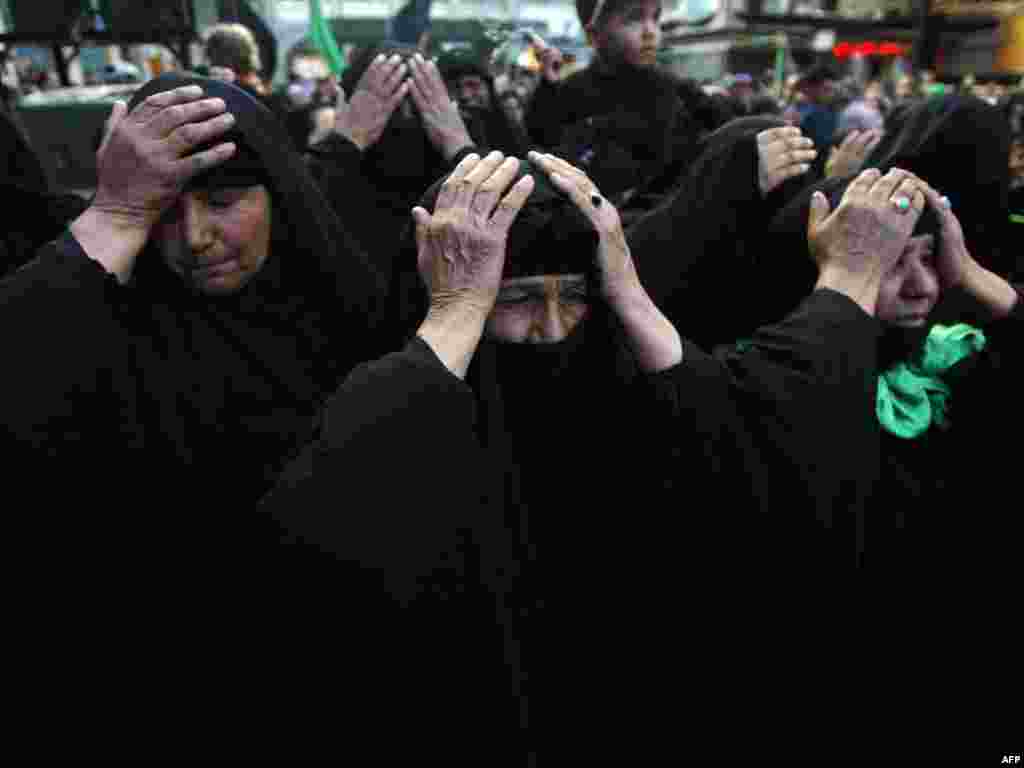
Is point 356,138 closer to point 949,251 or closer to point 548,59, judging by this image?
point 548,59

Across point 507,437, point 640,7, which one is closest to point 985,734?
point 507,437

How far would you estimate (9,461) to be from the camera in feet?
5.33

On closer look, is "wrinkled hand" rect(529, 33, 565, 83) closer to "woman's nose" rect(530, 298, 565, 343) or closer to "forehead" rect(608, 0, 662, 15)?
"forehead" rect(608, 0, 662, 15)

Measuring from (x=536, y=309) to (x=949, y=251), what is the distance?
1000 mm

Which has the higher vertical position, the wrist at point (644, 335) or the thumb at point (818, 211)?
the thumb at point (818, 211)

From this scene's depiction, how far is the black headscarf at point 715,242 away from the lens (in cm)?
240

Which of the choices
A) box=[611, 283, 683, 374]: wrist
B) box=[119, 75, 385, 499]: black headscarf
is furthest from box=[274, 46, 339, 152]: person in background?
box=[611, 283, 683, 374]: wrist

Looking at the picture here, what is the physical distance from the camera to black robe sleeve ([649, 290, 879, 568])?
1.58 meters

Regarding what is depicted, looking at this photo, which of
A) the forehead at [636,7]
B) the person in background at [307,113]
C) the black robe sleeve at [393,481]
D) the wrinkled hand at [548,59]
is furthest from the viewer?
the person in background at [307,113]

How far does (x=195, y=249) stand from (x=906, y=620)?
6.26 feet

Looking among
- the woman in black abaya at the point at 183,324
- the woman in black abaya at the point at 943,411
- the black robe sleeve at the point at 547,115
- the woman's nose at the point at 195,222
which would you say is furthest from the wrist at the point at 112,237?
the black robe sleeve at the point at 547,115

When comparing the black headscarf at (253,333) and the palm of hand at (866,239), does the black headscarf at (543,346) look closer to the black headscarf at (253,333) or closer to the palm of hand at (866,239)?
the black headscarf at (253,333)

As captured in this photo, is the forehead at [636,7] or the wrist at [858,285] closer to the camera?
the wrist at [858,285]

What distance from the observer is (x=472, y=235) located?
4.78ft
